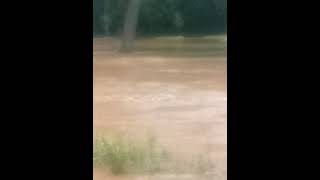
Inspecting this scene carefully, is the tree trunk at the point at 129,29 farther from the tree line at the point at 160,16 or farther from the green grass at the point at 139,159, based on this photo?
the green grass at the point at 139,159

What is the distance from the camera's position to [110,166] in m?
1.46

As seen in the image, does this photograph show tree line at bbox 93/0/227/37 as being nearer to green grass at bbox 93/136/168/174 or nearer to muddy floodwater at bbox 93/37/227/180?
muddy floodwater at bbox 93/37/227/180

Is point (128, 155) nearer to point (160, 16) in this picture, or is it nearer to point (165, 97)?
point (165, 97)

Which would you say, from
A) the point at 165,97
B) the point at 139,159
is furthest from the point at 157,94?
the point at 139,159

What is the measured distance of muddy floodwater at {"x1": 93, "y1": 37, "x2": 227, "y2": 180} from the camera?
1452 mm

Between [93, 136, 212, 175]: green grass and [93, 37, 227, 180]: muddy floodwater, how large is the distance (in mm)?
19

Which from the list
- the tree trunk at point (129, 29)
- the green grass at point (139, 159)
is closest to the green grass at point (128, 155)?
the green grass at point (139, 159)

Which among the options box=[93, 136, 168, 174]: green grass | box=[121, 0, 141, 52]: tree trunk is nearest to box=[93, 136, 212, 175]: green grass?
box=[93, 136, 168, 174]: green grass

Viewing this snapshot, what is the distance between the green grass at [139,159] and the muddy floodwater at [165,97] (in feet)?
0.06

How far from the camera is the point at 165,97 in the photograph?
58.5 inches

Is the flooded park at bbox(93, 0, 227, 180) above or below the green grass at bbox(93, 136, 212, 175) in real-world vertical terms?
above

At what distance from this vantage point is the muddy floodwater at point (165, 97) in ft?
4.76

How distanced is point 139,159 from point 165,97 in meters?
0.21
